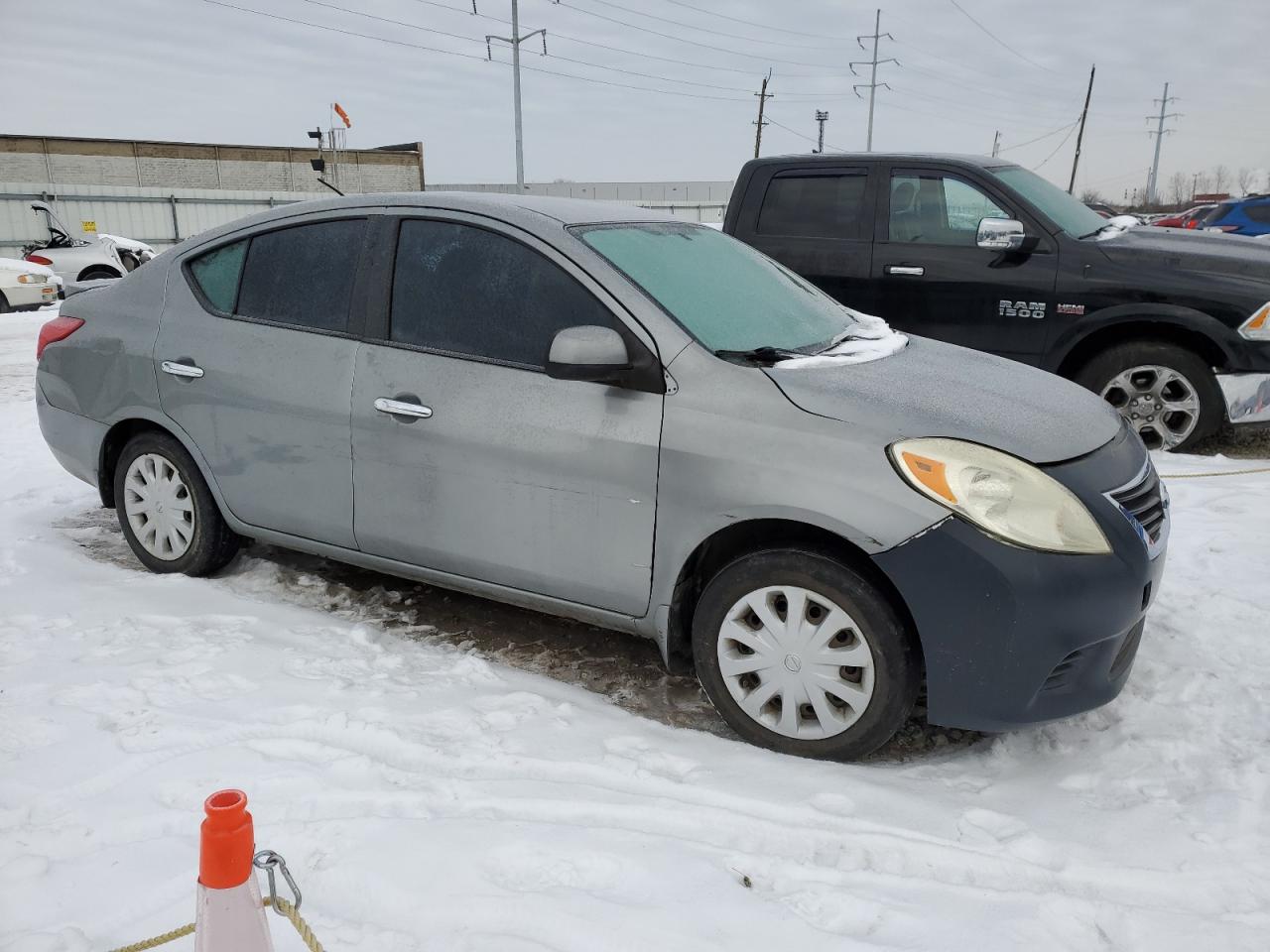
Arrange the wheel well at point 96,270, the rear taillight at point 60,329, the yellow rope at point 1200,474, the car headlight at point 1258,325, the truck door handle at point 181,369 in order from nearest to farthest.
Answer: the truck door handle at point 181,369, the rear taillight at point 60,329, the yellow rope at point 1200,474, the car headlight at point 1258,325, the wheel well at point 96,270

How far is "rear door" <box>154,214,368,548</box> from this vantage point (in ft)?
12.2

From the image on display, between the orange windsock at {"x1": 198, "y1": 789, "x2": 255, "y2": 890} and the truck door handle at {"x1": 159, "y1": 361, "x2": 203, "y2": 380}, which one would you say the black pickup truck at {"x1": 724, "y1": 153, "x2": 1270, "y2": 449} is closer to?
the truck door handle at {"x1": 159, "y1": 361, "x2": 203, "y2": 380}

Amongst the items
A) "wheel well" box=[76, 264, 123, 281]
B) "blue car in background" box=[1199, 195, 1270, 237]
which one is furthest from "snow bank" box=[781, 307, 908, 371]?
"wheel well" box=[76, 264, 123, 281]

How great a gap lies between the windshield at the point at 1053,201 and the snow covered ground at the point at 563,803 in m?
3.27

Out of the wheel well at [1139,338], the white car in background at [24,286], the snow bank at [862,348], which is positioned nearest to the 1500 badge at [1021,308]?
the wheel well at [1139,338]

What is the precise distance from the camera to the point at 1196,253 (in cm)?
601

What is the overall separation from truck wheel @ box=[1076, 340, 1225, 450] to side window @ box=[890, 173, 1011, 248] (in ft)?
3.91

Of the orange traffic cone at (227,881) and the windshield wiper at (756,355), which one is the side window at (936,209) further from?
the orange traffic cone at (227,881)

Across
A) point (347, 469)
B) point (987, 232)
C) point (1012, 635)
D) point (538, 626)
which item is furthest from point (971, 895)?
point (987, 232)

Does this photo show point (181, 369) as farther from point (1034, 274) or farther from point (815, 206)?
point (1034, 274)

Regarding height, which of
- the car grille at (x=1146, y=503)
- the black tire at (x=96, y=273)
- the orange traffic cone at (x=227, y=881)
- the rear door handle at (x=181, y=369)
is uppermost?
the rear door handle at (x=181, y=369)

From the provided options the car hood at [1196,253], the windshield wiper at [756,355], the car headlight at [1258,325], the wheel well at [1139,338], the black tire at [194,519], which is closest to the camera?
the windshield wiper at [756,355]

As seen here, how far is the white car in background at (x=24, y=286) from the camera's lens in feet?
49.4

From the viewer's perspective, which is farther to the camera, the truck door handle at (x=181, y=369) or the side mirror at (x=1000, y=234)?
the side mirror at (x=1000, y=234)
